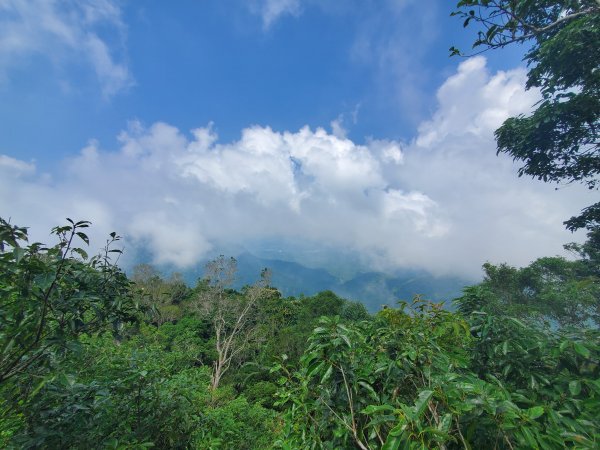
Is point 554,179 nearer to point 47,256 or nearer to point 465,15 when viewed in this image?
point 465,15

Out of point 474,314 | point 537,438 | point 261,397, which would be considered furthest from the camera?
point 261,397

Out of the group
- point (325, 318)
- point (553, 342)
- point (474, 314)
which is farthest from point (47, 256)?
point (553, 342)

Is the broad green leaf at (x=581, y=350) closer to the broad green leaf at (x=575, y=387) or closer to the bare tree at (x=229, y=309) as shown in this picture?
the broad green leaf at (x=575, y=387)

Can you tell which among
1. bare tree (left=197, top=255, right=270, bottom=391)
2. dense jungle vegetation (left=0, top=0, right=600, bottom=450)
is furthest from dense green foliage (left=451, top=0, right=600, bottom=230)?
bare tree (left=197, top=255, right=270, bottom=391)

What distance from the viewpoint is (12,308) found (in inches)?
70.9

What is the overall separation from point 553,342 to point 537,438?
97 centimetres

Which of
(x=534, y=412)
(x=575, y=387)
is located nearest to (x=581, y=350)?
(x=575, y=387)

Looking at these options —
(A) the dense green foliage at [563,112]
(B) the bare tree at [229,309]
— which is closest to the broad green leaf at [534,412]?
(A) the dense green foliage at [563,112]

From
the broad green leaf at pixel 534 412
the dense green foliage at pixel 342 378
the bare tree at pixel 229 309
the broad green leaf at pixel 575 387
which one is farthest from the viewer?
the bare tree at pixel 229 309

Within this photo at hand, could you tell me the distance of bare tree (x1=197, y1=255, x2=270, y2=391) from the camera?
2369cm

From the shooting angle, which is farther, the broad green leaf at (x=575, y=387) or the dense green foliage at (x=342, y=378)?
the broad green leaf at (x=575, y=387)

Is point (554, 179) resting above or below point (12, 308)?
above

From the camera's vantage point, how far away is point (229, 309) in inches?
968

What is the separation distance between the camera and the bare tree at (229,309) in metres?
23.7
